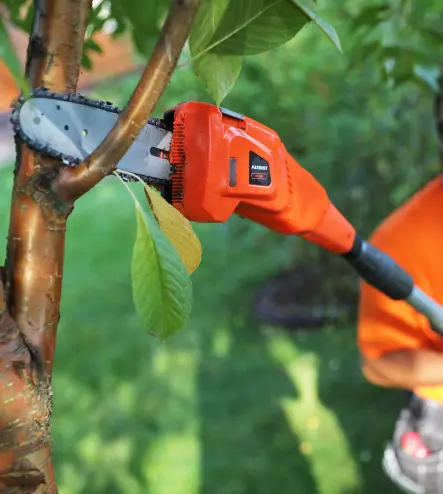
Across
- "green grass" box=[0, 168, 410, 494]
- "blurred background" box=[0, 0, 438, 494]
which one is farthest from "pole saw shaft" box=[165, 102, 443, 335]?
"blurred background" box=[0, 0, 438, 494]

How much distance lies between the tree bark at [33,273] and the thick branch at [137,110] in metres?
0.04

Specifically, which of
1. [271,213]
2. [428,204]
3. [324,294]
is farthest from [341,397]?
[271,213]

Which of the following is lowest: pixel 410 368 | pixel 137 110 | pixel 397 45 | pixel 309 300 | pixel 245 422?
pixel 309 300

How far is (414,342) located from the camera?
3.76 ft

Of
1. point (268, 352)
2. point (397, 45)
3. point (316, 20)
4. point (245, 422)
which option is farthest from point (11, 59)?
point (268, 352)

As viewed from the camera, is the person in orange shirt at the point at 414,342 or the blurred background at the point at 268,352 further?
the blurred background at the point at 268,352

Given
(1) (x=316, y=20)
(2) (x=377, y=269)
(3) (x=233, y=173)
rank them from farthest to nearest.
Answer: (2) (x=377, y=269), (3) (x=233, y=173), (1) (x=316, y=20)

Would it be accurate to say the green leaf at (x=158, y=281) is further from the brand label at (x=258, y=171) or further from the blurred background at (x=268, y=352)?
the blurred background at (x=268, y=352)

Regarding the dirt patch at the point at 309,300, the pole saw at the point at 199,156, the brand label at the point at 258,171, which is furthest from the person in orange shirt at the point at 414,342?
the dirt patch at the point at 309,300

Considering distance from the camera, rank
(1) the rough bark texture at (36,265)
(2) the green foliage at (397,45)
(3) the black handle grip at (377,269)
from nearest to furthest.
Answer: (1) the rough bark texture at (36,265), (3) the black handle grip at (377,269), (2) the green foliage at (397,45)

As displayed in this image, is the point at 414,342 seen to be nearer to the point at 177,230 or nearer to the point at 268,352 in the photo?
the point at 177,230

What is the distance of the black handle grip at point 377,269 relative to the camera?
0.74 meters

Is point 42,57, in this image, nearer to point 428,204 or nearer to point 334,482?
point 428,204

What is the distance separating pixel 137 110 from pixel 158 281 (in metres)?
0.11
